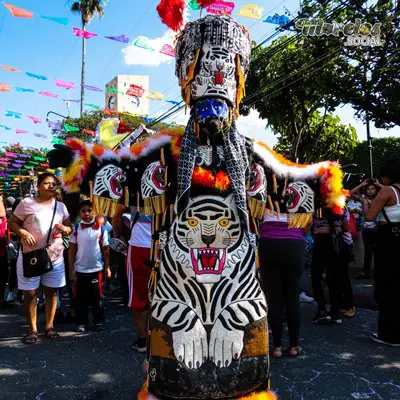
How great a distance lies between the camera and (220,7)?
7.67 ft

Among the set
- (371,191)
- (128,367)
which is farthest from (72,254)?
(371,191)

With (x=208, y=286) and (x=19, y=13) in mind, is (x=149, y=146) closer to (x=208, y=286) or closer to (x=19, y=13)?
(x=208, y=286)

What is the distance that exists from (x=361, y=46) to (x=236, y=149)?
857 cm

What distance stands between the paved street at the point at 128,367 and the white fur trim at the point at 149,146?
5.07 feet

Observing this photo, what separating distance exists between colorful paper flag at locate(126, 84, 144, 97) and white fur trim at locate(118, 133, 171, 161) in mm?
9777

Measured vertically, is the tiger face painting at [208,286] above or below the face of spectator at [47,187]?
below

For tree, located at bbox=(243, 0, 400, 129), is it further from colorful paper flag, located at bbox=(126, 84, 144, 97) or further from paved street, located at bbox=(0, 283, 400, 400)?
paved street, located at bbox=(0, 283, 400, 400)

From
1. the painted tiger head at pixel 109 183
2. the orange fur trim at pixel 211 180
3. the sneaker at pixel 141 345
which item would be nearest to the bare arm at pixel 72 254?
the sneaker at pixel 141 345

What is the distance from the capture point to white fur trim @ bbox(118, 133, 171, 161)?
2.21 metres

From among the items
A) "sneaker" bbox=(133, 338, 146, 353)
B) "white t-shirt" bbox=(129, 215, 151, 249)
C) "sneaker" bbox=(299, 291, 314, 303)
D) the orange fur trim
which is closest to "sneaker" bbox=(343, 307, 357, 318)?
"sneaker" bbox=(299, 291, 314, 303)

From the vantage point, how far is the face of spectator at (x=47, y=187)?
3955 mm

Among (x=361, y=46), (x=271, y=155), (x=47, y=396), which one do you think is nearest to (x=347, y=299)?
(x=271, y=155)

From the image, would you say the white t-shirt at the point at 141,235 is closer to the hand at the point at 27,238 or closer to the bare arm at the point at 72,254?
the hand at the point at 27,238

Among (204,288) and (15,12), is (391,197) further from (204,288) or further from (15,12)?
(15,12)
